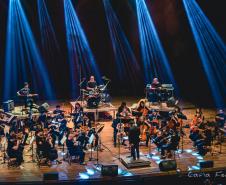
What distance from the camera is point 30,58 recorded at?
27.0 m

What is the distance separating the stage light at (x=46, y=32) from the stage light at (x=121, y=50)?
346cm

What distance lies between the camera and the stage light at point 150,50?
2758 cm

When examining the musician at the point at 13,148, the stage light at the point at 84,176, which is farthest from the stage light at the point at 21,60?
the stage light at the point at 84,176

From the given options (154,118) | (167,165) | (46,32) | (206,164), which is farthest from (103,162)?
(46,32)

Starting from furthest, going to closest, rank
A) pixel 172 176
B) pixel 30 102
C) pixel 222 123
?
pixel 30 102, pixel 222 123, pixel 172 176

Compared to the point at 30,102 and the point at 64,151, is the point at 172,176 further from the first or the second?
the point at 30,102

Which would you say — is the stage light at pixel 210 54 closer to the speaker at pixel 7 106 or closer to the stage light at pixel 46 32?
the stage light at pixel 46 32

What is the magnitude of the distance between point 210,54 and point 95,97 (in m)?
8.51

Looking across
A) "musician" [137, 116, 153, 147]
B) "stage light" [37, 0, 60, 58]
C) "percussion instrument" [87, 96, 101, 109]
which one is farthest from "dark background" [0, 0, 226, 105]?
"musician" [137, 116, 153, 147]

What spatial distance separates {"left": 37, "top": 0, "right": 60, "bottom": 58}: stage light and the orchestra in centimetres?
764

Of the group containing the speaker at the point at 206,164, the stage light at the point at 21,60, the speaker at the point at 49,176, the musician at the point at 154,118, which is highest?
the stage light at the point at 21,60

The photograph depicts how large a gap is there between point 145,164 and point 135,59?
12.8 meters

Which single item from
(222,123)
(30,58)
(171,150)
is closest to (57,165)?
(171,150)

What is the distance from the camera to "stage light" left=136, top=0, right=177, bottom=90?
90.5ft
